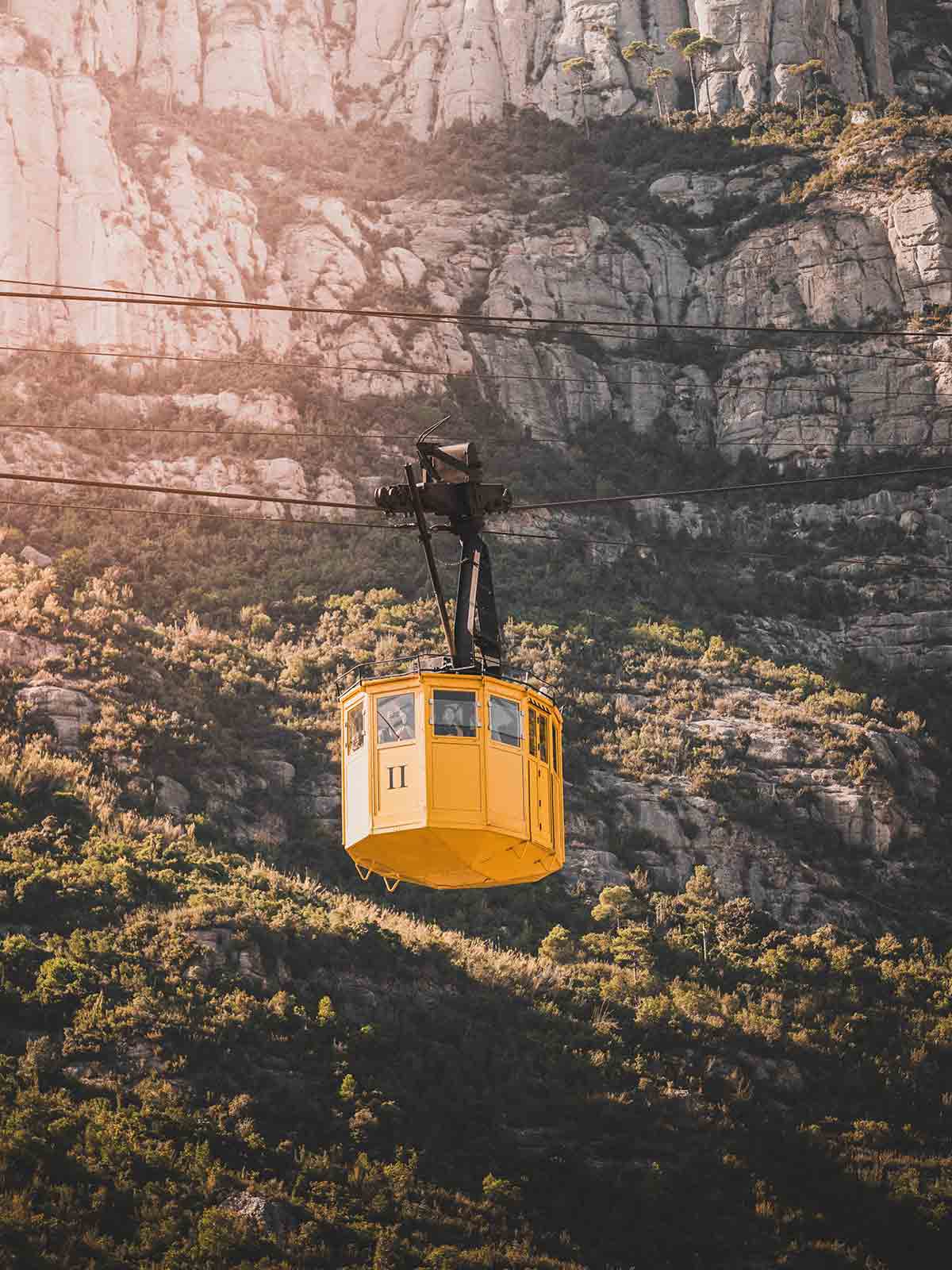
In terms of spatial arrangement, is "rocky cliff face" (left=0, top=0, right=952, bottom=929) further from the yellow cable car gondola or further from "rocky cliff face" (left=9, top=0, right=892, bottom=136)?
the yellow cable car gondola

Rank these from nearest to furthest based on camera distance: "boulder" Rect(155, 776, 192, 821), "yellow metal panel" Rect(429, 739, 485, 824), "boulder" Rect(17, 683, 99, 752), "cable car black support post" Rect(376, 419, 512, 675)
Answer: "yellow metal panel" Rect(429, 739, 485, 824), "cable car black support post" Rect(376, 419, 512, 675), "boulder" Rect(155, 776, 192, 821), "boulder" Rect(17, 683, 99, 752)

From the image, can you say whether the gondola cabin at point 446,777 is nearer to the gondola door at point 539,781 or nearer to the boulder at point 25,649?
the gondola door at point 539,781

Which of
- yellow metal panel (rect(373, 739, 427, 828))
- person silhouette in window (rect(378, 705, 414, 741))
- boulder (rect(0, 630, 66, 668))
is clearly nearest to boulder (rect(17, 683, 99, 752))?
boulder (rect(0, 630, 66, 668))

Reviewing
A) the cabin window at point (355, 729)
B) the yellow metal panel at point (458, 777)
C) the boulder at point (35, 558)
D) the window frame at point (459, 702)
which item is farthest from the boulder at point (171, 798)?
the yellow metal panel at point (458, 777)

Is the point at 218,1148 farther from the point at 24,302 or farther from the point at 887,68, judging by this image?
the point at 887,68

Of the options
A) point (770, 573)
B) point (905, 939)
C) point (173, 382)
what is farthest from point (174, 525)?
point (905, 939)

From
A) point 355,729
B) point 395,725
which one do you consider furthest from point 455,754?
point 355,729

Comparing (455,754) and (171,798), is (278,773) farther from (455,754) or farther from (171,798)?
(455,754)
